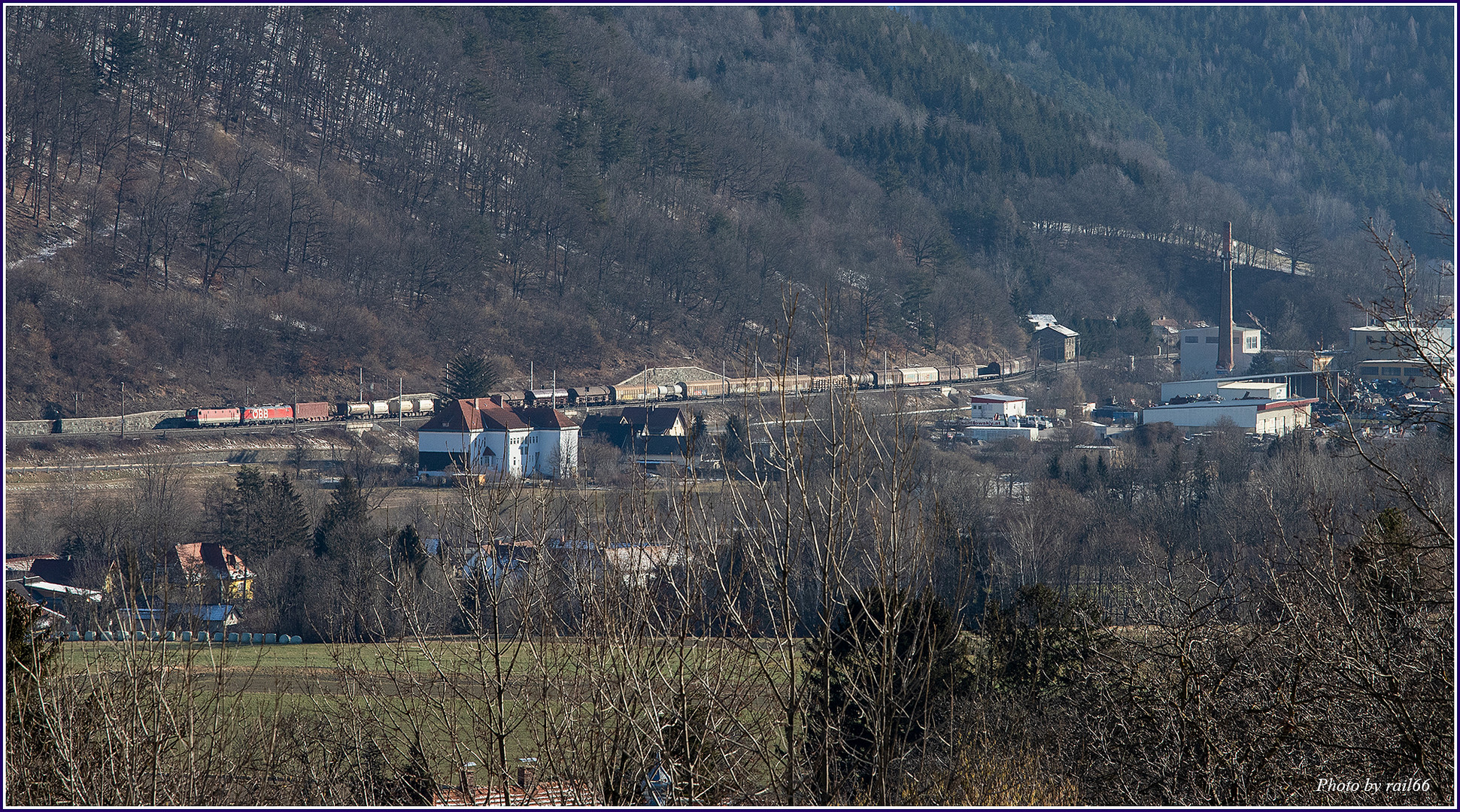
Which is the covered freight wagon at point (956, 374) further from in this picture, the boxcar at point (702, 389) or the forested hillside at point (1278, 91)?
the forested hillside at point (1278, 91)

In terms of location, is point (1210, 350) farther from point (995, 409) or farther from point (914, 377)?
A: point (995, 409)

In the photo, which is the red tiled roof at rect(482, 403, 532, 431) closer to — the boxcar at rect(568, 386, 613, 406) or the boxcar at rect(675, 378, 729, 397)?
the boxcar at rect(568, 386, 613, 406)

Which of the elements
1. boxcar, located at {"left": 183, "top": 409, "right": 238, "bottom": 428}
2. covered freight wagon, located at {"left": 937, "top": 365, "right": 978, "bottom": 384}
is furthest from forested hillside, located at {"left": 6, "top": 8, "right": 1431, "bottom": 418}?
covered freight wagon, located at {"left": 937, "top": 365, "right": 978, "bottom": 384}

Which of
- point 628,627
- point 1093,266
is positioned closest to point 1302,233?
point 1093,266

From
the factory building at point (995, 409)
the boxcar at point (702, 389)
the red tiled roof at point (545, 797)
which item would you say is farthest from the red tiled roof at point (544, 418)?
the red tiled roof at point (545, 797)

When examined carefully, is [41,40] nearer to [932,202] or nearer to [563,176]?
[563,176]
